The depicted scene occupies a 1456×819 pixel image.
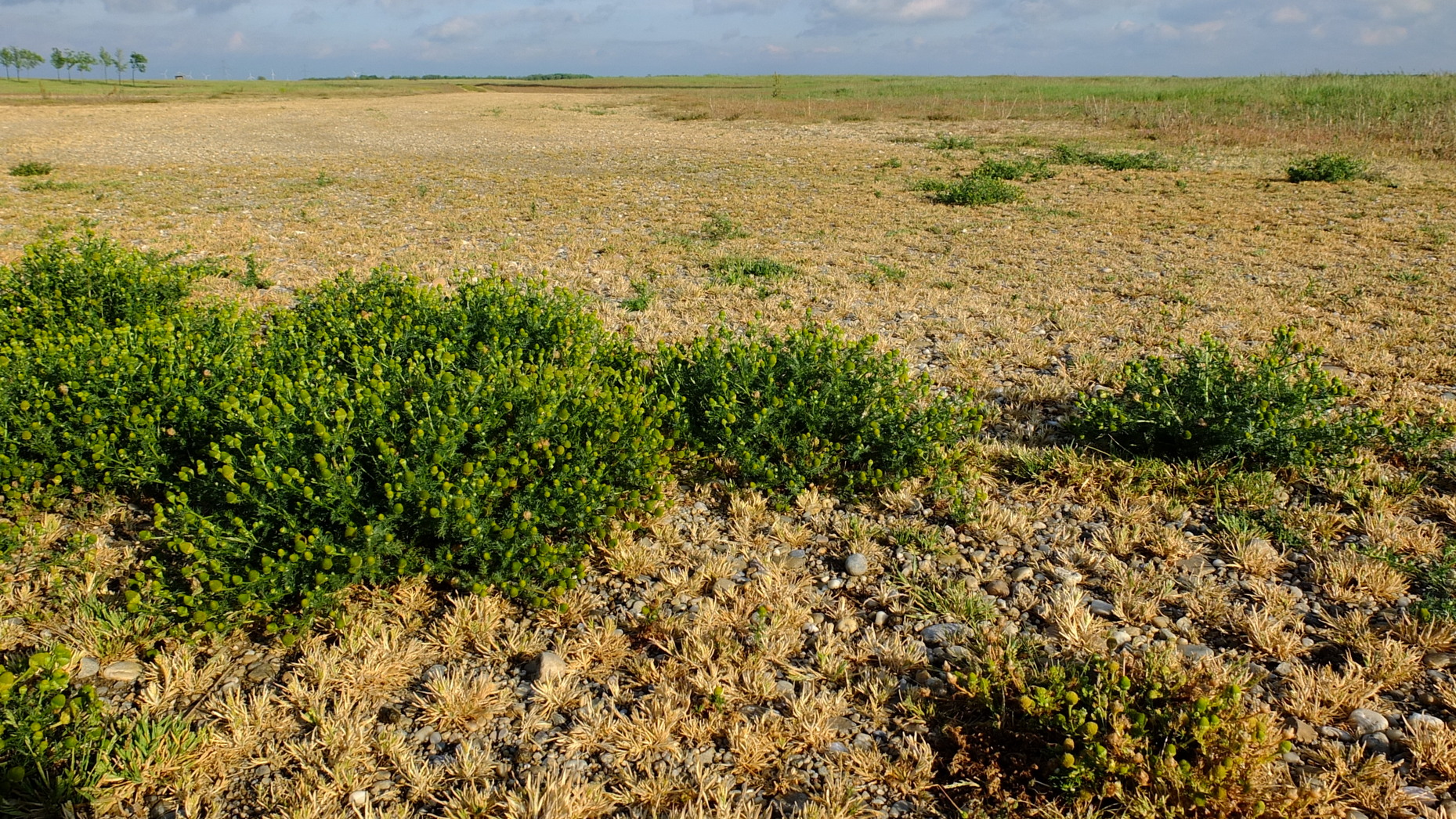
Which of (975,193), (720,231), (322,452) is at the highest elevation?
(975,193)

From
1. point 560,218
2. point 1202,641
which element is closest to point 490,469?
point 1202,641

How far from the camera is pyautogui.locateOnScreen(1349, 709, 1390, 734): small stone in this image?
279 cm

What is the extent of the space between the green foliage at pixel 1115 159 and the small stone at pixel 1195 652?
1663cm

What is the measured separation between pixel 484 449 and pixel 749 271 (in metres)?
5.85

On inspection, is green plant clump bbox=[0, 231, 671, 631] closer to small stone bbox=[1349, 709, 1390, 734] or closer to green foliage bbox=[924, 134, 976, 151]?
small stone bbox=[1349, 709, 1390, 734]

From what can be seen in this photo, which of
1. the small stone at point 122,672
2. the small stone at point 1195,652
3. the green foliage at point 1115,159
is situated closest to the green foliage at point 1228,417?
the small stone at point 1195,652

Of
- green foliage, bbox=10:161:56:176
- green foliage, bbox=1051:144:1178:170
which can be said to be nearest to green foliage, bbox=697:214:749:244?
green foliage, bbox=1051:144:1178:170

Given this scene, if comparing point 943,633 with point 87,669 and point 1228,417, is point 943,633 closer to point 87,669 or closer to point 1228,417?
point 1228,417

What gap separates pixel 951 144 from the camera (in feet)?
72.0

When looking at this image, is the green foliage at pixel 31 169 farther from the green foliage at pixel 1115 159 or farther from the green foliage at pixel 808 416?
the green foliage at pixel 1115 159

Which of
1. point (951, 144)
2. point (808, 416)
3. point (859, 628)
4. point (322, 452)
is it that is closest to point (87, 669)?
point (322, 452)

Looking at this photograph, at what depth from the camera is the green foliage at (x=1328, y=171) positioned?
14906mm

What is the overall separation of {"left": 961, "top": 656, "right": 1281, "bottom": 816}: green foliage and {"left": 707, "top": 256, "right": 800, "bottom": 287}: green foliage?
6.24 metres

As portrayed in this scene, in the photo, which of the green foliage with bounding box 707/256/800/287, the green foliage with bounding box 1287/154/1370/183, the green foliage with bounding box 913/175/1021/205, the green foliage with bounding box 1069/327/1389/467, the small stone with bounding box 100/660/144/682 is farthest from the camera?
the green foliage with bounding box 1287/154/1370/183
